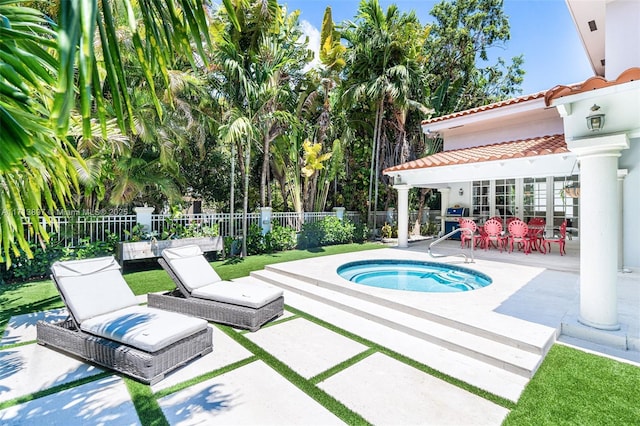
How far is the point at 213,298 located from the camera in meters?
6.36

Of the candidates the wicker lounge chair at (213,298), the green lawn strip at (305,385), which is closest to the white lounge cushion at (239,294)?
the wicker lounge chair at (213,298)

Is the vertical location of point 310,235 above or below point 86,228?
below

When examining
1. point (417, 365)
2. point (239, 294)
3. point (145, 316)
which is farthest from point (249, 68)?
point (417, 365)

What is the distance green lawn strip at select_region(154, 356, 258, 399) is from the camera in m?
3.98

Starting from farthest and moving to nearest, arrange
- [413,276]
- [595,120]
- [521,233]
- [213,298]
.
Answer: [521,233]
[413,276]
[213,298]
[595,120]

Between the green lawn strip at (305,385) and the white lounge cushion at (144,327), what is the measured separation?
947 mm

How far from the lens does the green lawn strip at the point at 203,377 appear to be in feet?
13.1

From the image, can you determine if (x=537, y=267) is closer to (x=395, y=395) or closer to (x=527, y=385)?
(x=527, y=385)

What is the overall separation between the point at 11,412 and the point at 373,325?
545 centimetres

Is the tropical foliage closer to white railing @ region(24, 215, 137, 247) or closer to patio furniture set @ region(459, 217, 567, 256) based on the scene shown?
white railing @ region(24, 215, 137, 247)

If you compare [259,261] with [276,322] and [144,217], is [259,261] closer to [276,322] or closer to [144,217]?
[144,217]

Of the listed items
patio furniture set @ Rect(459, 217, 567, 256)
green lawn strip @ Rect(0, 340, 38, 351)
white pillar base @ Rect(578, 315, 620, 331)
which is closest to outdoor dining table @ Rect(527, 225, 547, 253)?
patio furniture set @ Rect(459, 217, 567, 256)

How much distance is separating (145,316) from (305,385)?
9.30ft

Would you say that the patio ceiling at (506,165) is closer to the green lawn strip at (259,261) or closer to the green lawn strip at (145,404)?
the green lawn strip at (259,261)
